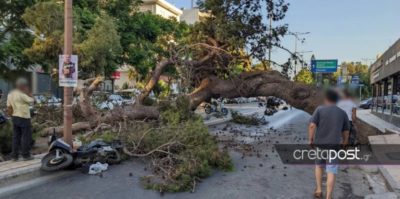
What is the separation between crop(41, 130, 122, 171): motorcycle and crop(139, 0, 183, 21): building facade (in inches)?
2169

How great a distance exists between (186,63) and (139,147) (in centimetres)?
600

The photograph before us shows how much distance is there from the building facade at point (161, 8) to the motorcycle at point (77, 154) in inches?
2169

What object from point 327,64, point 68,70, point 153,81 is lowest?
point 153,81

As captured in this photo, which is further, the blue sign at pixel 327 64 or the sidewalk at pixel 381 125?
the blue sign at pixel 327 64

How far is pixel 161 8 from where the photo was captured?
70.8 metres

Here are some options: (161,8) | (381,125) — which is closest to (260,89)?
(381,125)

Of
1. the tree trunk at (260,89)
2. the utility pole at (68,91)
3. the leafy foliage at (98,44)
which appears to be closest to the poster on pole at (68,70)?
the utility pole at (68,91)

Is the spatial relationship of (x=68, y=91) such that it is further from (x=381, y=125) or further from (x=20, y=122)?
(x=381, y=125)

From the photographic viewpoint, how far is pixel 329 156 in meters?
6.81

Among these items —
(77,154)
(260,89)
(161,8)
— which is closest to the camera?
(77,154)

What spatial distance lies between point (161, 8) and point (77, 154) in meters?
63.9

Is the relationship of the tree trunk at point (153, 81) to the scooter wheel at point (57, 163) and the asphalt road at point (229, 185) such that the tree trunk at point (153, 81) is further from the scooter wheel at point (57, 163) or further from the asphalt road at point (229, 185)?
the scooter wheel at point (57, 163)

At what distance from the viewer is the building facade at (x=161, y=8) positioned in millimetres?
67188

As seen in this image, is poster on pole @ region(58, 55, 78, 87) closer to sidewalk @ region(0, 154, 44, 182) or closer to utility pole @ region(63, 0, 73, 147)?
utility pole @ region(63, 0, 73, 147)
